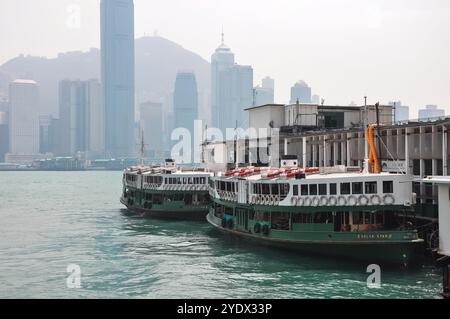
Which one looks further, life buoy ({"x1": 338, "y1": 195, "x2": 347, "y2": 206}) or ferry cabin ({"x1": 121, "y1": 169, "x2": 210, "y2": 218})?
ferry cabin ({"x1": 121, "y1": 169, "x2": 210, "y2": 218})

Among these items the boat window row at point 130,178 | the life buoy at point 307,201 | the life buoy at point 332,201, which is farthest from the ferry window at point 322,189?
the boat window row at point 130,178

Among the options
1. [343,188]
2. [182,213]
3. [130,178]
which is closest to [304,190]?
[343,188]

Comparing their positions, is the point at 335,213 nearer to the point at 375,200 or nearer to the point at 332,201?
the point at 332,201

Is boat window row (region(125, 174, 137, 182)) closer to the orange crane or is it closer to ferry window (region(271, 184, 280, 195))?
ferry window (region(271, 184, 280, 195))

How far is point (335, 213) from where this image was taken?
102 ft

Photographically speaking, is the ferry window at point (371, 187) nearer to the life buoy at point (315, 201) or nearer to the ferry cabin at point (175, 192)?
the life buoy at point (315, 201)

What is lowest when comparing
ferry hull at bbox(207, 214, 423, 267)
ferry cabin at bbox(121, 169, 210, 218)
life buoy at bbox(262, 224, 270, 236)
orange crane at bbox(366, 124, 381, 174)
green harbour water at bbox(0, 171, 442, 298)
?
green harbour water at bbox(0, 171, 442, 298)

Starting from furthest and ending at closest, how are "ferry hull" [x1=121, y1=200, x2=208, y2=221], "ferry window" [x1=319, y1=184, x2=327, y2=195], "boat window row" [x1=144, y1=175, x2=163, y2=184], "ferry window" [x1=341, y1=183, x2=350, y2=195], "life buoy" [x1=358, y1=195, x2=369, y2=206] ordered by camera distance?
"boat window row" [x1=144, y1=175, x2=163, y2=184] < "ferry hull" [x1=121, y1=200, x2=208, y2=221] < "ferry window" [x1=319, y1=184, x2=327, y2=195] < "ferry window" [x1=341, y1=183, x2=350, y2=195] < "life buoy" [x1=358, y1=195, x2=369, y2=206]

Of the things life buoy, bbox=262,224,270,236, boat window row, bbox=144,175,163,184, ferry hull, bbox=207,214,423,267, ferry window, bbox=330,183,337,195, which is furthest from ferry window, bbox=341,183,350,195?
boat window row, bbox=144,175,163,184

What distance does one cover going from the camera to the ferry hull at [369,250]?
28.8 meters

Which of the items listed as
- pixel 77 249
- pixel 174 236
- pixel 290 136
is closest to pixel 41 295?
pixel 77 249

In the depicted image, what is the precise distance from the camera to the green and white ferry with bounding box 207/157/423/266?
29234 millimetres

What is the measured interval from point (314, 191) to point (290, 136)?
2147 centimetres
